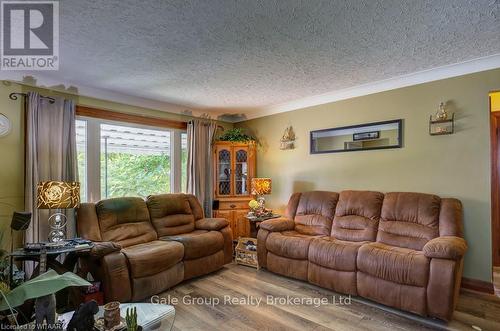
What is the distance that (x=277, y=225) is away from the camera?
3.58m

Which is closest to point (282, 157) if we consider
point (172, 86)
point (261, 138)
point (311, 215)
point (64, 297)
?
point (261, 138)

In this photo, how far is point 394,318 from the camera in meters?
2.41

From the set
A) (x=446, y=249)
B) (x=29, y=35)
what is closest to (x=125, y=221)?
(x=29, y=35)

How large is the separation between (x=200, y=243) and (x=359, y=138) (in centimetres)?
253

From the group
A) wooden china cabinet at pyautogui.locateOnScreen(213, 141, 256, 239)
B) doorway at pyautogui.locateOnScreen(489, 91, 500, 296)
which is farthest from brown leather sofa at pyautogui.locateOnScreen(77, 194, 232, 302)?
doorway at pyautogui.locateOnScreen(489, 91, 500, 296)

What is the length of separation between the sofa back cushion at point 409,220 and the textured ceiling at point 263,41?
147 cm

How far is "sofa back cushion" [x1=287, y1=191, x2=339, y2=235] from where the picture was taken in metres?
3.61

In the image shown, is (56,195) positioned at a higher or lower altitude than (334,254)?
higher

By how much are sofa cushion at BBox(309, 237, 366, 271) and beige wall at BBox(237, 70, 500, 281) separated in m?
1.08

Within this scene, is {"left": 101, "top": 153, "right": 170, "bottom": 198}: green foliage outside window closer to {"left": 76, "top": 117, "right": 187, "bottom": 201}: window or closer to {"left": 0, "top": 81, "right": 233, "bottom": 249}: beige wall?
{"left": 76, "top": 117, "right": 187, "bottom": 201}: window

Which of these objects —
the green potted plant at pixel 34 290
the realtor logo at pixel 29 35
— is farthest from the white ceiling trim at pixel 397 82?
the green potted plant at pixel 34 290

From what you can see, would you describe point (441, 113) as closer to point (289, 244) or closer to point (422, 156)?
point (422, 156)

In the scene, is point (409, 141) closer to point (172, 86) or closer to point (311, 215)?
point (311, 215)

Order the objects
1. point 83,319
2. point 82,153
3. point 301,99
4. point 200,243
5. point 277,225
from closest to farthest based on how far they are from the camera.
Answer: point 83,319
point 200,243
point 82,153
point 277,225
point 301,99
